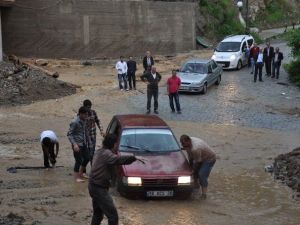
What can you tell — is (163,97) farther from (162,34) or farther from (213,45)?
(213,45)

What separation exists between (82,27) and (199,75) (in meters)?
13.0

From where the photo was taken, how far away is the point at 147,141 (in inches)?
507

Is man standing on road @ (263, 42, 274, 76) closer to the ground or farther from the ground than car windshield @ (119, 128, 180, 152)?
farther from the ground

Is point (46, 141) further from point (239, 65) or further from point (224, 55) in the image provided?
point (239, 65)

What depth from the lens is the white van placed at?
3247cm

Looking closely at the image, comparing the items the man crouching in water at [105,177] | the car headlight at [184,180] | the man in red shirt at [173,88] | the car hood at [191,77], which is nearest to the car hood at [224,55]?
the car hood at [191,77]

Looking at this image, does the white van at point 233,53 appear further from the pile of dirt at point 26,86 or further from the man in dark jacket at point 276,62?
the pile of dirt at point 26,86

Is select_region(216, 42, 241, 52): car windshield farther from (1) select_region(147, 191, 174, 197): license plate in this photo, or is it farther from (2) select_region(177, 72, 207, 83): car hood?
(1) select_region(147, 191, 174, 197): license plate

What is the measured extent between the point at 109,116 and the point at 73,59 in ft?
52.7

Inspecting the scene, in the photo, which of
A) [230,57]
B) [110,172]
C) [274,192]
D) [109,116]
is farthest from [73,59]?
[110,172]

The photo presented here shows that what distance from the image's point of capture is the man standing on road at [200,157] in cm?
1191

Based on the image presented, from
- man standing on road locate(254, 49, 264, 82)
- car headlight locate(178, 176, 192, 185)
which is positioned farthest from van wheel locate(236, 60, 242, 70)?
car headlight locate(178, 176, 192, 185)

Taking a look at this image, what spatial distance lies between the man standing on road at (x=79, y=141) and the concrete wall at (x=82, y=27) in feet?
83.4

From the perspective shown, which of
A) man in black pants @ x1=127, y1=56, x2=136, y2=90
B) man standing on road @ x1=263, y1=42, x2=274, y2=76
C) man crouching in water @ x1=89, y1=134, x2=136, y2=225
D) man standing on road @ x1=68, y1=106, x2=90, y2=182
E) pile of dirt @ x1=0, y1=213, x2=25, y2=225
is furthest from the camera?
man standing on road @ x1=263, y1=42, x2=274, y2=76
